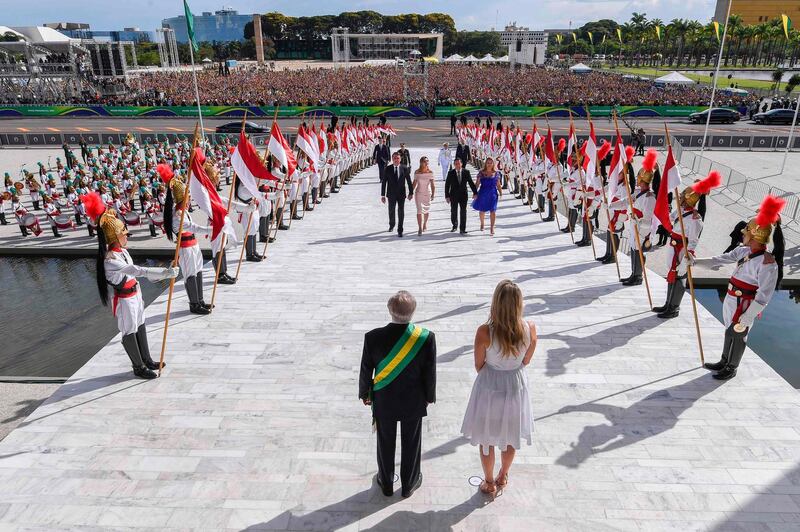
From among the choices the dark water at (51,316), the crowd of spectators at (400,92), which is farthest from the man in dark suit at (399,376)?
the crowd of spectators at (400,92)

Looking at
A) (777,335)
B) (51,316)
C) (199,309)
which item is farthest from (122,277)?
(777,335)

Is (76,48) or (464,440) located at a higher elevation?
(76,48)

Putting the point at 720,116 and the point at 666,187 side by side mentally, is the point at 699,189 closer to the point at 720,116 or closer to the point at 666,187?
the point at 666,187

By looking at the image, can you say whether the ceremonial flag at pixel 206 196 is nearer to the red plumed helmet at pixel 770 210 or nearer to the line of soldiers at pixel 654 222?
the line of soldiers at pixel 654 222

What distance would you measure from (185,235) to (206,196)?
70 cm

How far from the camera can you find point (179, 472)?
187 inches

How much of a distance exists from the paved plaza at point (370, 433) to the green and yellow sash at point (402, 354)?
1293mm

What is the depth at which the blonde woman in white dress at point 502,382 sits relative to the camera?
12.1 ft

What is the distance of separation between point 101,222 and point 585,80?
58532 millimetres

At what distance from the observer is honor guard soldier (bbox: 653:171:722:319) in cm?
727

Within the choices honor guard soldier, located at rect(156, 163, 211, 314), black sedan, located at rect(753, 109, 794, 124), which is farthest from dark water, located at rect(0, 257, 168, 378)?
black sedan, located at rect(753, 109, 794, 124)

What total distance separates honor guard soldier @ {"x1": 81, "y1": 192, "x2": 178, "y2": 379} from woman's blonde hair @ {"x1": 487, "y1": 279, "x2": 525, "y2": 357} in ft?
13.9

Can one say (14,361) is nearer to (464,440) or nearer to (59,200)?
(464,440)

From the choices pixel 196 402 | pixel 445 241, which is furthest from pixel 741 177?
pixel 196 402
